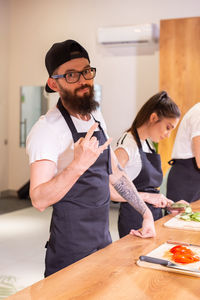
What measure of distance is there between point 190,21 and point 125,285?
5.54 m

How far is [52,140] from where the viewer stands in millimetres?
1966

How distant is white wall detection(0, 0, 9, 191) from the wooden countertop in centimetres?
726

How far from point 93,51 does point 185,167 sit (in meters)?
4.90

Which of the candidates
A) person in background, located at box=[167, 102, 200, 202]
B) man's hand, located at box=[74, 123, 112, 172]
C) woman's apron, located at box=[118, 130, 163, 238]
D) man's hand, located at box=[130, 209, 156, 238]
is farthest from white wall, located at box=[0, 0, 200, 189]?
man's hand, located at box=[74, 123, 112, 172]

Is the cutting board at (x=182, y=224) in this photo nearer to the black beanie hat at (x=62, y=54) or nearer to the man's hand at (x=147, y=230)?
the man's hand at (x=147, y=230)

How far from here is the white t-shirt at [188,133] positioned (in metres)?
3.32

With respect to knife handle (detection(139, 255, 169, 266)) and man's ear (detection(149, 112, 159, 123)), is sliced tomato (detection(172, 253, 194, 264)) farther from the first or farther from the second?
man's ear (detection(149, 112, 159, 123))

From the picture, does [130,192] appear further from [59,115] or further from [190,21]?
[190,21]

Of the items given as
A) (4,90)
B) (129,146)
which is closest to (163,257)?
(129,146)

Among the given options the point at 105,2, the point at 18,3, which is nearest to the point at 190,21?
the point at 105,2

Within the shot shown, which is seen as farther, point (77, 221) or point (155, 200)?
point (155, 200)

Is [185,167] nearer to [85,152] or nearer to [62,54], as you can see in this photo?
[62,54]

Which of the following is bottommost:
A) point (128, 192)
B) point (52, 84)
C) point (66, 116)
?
point (128, 192)

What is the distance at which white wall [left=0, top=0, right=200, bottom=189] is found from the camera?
297 inches
